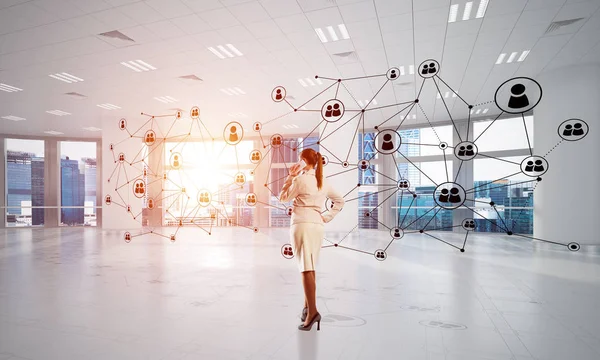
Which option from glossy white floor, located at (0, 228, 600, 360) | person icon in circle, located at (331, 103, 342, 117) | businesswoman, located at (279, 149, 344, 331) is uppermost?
person icon in circle, located at (331, 103, 342, 117)

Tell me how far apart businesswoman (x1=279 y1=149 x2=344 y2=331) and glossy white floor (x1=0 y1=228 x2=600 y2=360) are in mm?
232

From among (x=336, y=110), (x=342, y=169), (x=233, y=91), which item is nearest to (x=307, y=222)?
(x=336, y=110)

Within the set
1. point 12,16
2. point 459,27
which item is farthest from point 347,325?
point 12,16

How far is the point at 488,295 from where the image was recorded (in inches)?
145

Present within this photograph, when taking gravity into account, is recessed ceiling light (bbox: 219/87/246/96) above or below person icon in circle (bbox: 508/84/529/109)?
above

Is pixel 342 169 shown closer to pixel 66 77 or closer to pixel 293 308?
pixel 66 77

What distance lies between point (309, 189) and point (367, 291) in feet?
5.59

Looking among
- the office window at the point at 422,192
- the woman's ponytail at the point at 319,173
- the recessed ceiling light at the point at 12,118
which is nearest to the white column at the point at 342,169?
the office window at the point at 422,192

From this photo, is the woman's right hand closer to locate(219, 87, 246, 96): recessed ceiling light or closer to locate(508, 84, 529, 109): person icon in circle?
locate(508, 84, 529, 109): person icon in circle

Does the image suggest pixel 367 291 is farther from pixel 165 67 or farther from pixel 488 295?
pixel 165 67

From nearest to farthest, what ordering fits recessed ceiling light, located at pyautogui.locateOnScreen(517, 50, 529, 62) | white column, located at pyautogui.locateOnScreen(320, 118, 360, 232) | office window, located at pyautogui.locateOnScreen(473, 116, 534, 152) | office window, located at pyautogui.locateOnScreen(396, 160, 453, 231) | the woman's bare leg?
the woman's bare leg → recessed ceiling light, located at pyautogui.locateOnScreen(517, 50, 529, 62) → white column, located at pyautogui.locateOnScreen(320, 118, 360, 232) → office window, located at pyautogui.locateOnScreen(473, 116, 534, 152) → office window, located at pyautogui.locateOnScreen(396, 160, 453, 231)

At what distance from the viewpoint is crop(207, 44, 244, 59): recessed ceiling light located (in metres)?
6.15
